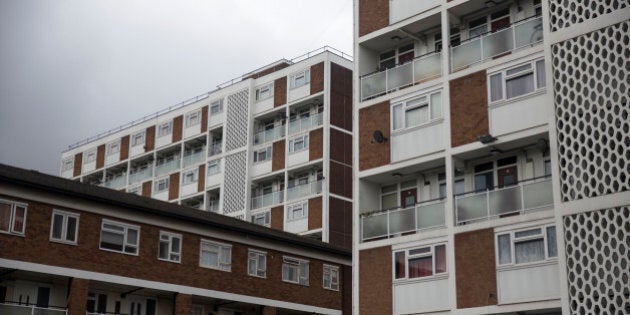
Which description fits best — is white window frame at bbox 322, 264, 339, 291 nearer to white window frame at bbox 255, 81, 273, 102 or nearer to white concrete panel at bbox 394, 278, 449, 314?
white concrete panel at bbox 394, 278, 449, 314

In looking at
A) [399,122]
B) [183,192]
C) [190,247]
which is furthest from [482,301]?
[183,192]

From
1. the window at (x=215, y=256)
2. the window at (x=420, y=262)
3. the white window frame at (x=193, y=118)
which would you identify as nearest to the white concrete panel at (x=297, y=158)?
the white window frame at (x=193, y=118)

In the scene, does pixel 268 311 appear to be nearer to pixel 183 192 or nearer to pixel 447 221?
pixel 447 221

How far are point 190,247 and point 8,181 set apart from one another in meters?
8.54

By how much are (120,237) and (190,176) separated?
28.0 m

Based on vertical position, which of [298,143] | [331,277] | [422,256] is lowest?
[422,256]

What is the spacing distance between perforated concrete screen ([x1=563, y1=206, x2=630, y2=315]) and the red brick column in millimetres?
18623

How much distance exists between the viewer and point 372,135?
2923cm

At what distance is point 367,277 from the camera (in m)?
28.2

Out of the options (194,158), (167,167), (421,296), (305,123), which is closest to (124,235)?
(421,296)

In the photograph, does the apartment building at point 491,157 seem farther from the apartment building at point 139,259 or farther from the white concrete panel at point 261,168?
the white concrete panel at point 261,168

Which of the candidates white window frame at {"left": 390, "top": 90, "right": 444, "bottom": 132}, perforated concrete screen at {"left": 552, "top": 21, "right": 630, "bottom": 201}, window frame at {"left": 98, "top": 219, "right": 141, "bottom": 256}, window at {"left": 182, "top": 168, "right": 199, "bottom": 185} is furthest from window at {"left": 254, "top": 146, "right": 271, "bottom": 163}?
perforated concrete screen at {"left": 552, "top": 21, "right": 630, "bottom": 201}

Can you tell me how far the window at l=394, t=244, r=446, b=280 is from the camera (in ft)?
86.6

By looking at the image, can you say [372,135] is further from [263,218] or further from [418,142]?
[263,218]
